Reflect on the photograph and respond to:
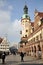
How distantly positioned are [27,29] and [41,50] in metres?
54.8

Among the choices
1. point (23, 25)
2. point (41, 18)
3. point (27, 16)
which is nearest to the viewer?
point (41, 18)

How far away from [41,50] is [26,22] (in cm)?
6399

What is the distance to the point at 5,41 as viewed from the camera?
578ft

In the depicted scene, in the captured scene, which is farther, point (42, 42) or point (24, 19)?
point (24, 19)

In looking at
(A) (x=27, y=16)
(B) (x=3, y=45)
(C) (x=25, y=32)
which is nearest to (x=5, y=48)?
(B) (x=3, y=45)

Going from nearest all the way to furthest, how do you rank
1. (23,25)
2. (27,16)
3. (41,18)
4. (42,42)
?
(42,42) → (41,18) → (23,25) → (27,16)

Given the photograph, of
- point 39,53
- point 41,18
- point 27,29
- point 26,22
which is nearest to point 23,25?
point 26,22

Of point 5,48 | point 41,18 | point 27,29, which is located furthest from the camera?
point 5,48

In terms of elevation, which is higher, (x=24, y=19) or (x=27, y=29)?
(x=24, y=19)

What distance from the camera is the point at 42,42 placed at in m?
51.1

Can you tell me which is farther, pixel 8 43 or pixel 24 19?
pixel 8 43

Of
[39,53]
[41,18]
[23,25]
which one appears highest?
[23,25]

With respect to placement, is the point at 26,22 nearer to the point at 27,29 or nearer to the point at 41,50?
the point at 27,29

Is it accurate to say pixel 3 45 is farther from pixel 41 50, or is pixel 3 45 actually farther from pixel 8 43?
pixel 41 50
